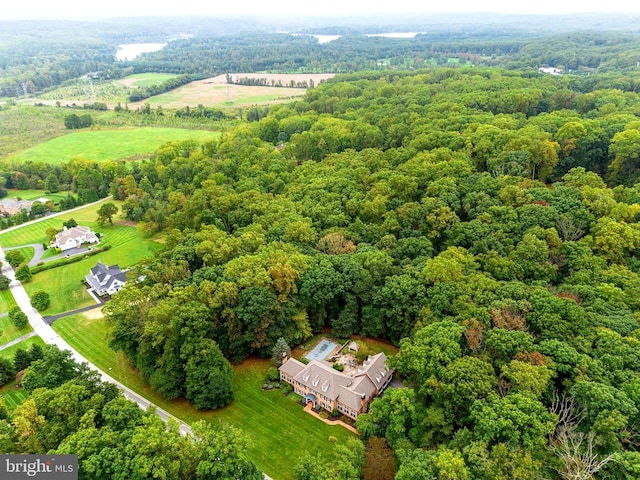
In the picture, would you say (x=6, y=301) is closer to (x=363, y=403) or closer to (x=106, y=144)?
(x=363, y=403)

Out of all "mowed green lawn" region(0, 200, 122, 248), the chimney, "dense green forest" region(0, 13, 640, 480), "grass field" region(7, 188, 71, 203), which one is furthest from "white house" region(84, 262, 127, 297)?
"grass field" region(7, 188, 71, 203)

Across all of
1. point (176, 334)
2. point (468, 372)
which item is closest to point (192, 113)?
point (176, 334)

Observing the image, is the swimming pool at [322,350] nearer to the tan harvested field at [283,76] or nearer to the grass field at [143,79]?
the tan harvested field at [283,76]

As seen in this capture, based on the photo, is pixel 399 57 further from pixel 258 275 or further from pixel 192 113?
pixel 258 275

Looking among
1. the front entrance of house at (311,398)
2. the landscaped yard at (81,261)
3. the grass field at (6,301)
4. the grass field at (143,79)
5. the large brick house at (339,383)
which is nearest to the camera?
the large brick house at (339,383)

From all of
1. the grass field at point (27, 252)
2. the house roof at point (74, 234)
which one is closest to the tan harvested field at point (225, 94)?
the house roof at point (74, 234)

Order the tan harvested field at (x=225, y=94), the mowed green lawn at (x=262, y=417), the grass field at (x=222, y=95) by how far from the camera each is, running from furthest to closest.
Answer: the grass field at (x=222, y=95), the tan harvested field at (x=225, y=94), the mowed green lawn at (x=262, y=417)
